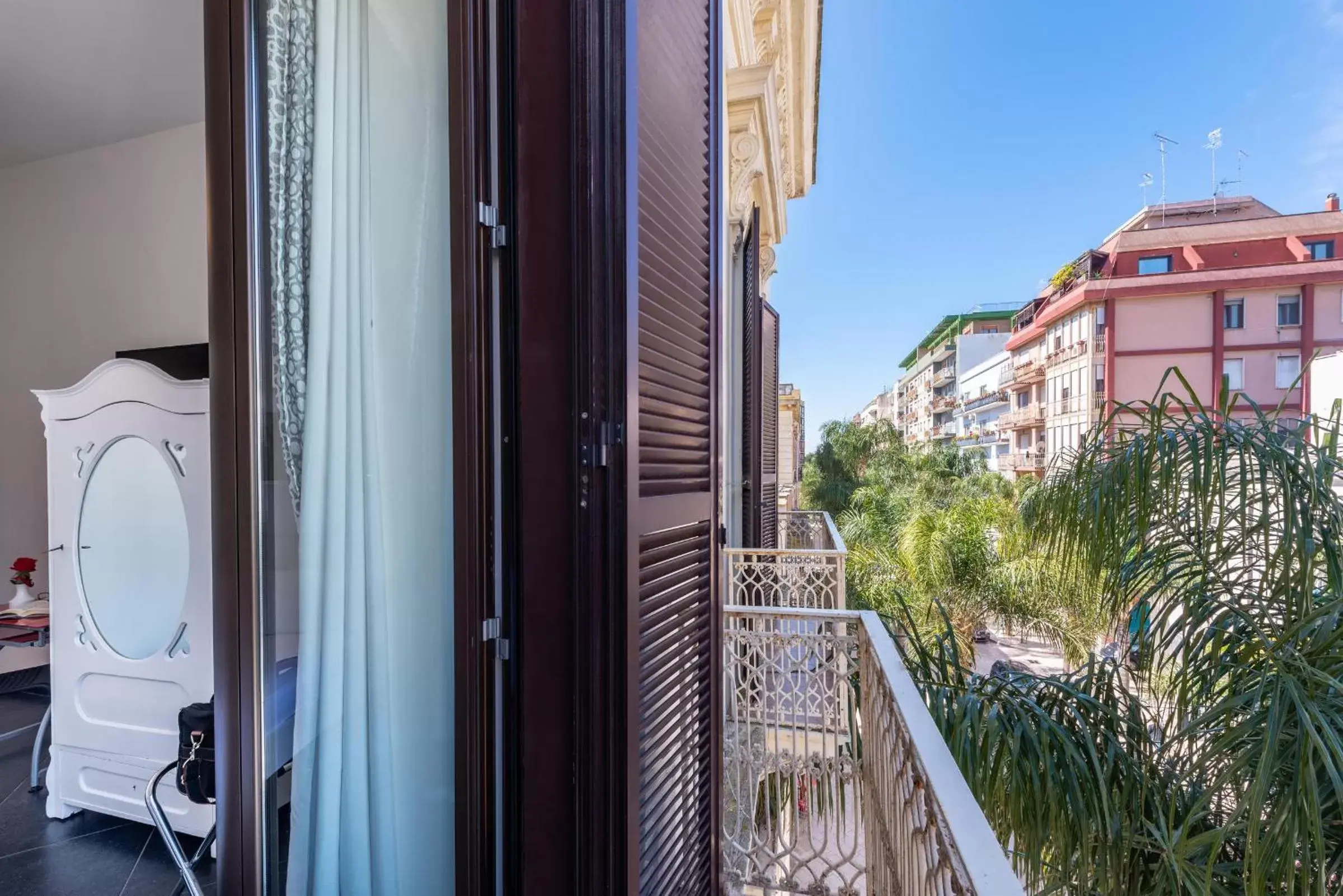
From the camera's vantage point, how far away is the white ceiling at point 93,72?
1.93 metres

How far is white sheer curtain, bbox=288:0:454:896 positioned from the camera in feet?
3.03

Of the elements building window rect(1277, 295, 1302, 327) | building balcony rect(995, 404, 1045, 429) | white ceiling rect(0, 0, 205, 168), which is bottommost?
building balcony rect(995, 404, 1045, 429)

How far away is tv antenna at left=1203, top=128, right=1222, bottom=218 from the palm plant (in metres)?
30.0

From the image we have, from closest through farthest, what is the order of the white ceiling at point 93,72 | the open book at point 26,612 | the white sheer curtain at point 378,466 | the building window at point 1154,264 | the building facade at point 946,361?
the white sheer curtain at point 378,466 < the white ceiling at point 93,72 < the open book at point 26,612 < the building window at point 1154,264 < the building facade at point 946,361

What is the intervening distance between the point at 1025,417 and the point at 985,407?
298 inches

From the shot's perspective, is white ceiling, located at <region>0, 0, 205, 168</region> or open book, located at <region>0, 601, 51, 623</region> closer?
white ceiling, located at <region>0, 0, 205, 168</region>

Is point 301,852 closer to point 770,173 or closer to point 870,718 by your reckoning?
point 870,718

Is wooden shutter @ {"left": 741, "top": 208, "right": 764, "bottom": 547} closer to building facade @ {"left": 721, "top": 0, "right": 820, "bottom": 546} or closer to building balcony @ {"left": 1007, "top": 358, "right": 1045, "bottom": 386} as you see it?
building facade @ {"left": 721, "top": 0, "right": 820, "bottom": 546}

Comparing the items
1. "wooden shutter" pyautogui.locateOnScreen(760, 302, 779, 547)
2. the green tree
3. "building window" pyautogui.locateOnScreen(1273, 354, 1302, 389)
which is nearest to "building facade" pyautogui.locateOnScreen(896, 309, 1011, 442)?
"building window" pyautogui.locateOnScreen(1273, 354, 1302, 389)

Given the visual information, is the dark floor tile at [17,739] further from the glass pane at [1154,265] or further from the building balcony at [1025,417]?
the building balcony at [1025,417]

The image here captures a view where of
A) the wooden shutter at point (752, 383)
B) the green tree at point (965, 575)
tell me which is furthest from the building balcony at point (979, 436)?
the wooden shutter at point (752, 383)

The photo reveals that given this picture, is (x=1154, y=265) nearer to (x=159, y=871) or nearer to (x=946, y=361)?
(x=946, y=361)

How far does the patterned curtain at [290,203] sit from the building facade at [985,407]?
1247 inches

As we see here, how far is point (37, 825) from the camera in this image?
5.44 feet
